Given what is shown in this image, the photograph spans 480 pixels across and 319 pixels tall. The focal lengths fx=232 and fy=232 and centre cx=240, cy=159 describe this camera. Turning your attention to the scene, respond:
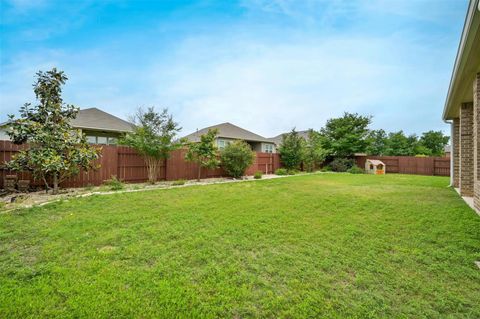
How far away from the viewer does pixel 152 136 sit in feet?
33.8

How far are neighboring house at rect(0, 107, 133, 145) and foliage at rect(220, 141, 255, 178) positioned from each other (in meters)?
6.72

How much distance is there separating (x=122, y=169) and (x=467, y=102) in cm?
1292

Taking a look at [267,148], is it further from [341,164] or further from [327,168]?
[341,164]

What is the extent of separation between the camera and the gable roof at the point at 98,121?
47.5ft

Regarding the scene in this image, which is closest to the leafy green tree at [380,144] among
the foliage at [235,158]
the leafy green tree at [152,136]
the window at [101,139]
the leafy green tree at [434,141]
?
the leafy green tree at [434,141]

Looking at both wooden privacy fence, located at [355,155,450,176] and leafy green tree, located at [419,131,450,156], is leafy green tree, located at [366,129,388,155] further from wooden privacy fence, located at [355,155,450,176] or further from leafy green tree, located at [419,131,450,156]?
wooden privacy fence, located at [355,155,450,176]

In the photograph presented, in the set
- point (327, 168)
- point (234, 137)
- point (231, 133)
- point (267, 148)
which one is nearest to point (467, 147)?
point (327, 168)

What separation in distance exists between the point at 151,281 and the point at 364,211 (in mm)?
4900

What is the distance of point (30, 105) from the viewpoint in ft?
24.6

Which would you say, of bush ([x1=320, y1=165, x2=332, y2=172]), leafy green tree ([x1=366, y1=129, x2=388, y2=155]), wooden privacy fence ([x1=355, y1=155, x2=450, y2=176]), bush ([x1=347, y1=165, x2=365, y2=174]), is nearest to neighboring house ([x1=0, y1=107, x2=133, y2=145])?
bush ([x1=320, y1=165, x2=332, y2=172])

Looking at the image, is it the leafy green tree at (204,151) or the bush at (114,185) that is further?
the leafy green tree at (204,151)

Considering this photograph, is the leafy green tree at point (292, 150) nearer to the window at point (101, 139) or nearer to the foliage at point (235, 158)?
the foliage at point (235, 158)

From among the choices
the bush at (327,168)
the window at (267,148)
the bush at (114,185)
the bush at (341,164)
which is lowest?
the bush at (114,185)

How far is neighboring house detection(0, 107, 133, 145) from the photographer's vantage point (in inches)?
571
